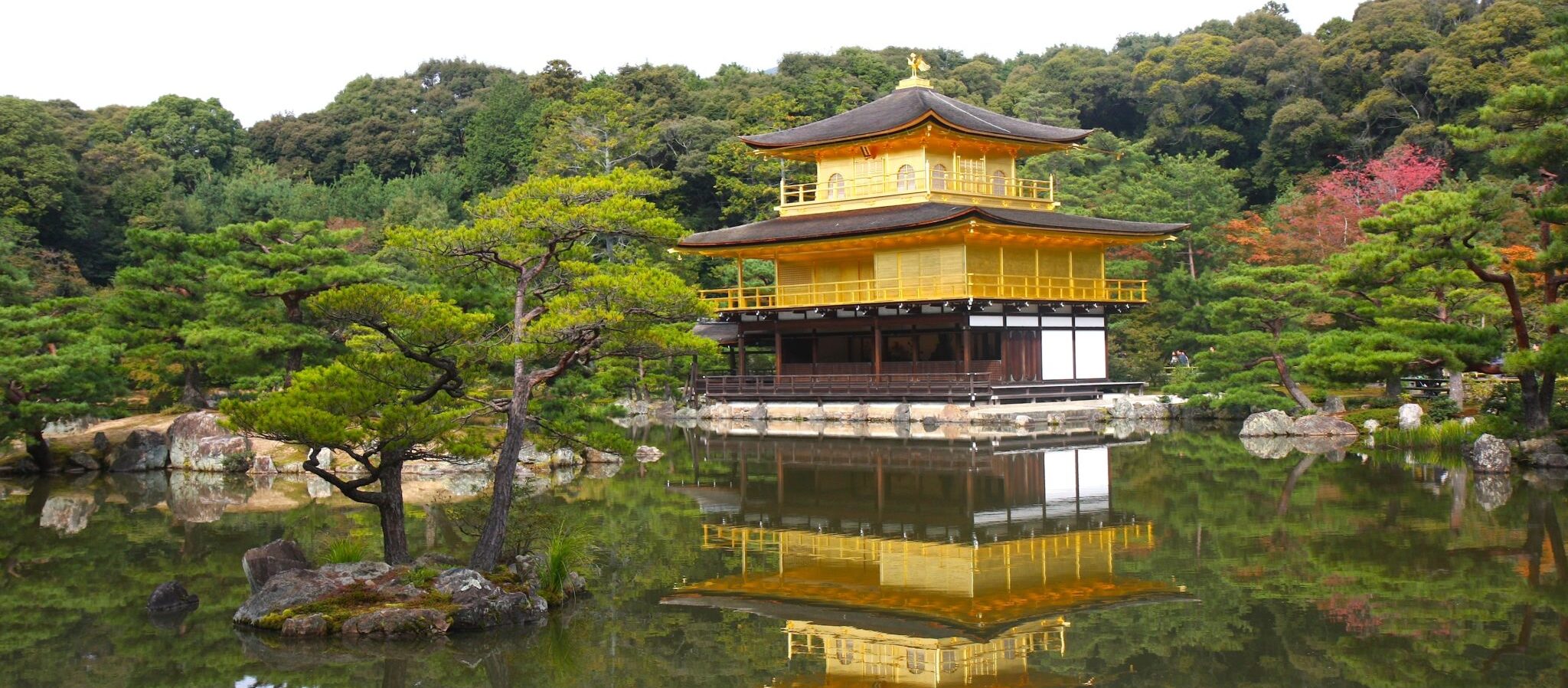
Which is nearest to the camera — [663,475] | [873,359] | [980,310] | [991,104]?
[663,475]

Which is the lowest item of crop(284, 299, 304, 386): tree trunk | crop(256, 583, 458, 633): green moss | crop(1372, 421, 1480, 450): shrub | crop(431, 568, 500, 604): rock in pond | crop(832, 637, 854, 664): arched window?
crop(832, 637, 854, 664): arched window

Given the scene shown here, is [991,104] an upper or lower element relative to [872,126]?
upper

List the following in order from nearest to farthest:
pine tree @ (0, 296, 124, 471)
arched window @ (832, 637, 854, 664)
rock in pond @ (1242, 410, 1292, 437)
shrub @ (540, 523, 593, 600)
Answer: arched window @ (832, 637, 854, 664), shrub @ (540, 523, 593, 600), pine tree @ (0, 296, 124, 471), rock in pond @ (1242, 410, 1292, 437)

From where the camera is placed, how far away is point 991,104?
59.8m

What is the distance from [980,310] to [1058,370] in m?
3.40

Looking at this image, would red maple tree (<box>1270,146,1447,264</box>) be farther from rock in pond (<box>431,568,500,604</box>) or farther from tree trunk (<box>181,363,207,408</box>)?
rock in pond (<box>431,568,500,604</box>)

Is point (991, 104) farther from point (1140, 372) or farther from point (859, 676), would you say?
point (859, 676)

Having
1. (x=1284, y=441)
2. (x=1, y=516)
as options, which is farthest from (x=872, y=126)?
(x=1, y=516)

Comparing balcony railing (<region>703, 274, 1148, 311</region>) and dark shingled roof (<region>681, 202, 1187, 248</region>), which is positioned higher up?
dark shingled roof (<region>681, 202, 1187, 248</region>)

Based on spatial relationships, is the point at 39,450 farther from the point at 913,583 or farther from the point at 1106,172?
the point at 1106,172

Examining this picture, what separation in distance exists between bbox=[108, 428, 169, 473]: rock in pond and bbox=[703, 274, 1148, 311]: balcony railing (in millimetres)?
11935

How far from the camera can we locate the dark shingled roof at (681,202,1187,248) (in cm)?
3194

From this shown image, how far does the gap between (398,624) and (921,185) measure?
26.8m

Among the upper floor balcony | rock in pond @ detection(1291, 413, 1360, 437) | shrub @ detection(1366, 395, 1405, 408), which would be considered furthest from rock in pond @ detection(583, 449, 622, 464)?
shrub @ detection(1366, 395, 1405, 408)
